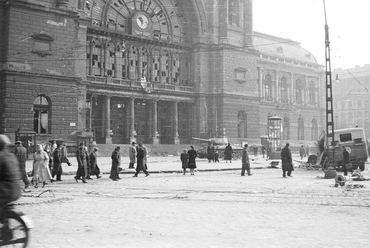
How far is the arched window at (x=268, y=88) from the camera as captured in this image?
70.4m

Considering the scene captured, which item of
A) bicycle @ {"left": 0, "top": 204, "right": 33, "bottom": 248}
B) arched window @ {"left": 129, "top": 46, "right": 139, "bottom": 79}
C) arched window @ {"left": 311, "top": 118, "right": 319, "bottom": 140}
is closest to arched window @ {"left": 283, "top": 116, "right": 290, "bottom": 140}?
arched window @ {"left": 311, "top": 118, "right": 319, "bottom": 140}

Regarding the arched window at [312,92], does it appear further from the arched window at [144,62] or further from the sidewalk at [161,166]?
the sidewalk at [161,166]

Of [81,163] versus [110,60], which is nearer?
[81,163]

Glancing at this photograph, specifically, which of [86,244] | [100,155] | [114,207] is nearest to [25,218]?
[86,244]

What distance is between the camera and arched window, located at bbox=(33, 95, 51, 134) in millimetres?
36156

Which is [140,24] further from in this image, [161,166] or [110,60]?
[161,166]

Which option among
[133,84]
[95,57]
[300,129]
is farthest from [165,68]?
[300,129]

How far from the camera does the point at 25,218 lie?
5.69 meters

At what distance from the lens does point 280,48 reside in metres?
73.2

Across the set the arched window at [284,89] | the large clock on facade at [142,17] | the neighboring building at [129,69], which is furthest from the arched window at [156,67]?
the arched window at [284,89]

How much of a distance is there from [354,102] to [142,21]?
6350cm

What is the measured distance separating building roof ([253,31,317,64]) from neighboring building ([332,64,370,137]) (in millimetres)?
19709

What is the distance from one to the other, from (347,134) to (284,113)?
45.1 m

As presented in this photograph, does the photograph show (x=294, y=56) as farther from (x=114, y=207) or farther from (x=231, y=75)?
(x=114, y=207)
